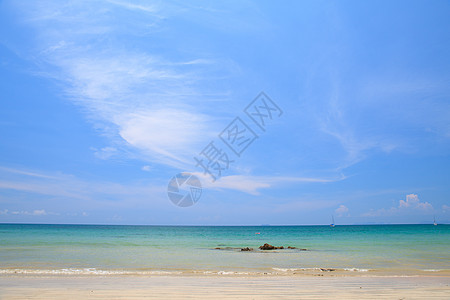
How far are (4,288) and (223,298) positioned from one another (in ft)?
22.0

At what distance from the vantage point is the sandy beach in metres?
8.32

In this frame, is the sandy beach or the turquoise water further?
the turquoise water

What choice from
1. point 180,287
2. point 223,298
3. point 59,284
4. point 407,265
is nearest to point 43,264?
point 59,284

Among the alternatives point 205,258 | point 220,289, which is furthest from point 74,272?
point 205,258

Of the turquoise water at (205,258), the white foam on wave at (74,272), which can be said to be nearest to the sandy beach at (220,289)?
the white foam on wave at (74,272)

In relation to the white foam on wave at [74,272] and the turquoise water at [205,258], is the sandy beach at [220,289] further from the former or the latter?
the turquoise water at [205,258]

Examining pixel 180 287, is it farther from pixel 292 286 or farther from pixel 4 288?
pixel 4 288

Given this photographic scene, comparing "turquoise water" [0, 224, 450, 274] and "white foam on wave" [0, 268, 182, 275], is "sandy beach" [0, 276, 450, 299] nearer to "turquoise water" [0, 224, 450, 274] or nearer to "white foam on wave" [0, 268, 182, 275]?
"white foam on wave" [0, 268, 182, 275]

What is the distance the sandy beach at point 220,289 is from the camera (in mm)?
8320

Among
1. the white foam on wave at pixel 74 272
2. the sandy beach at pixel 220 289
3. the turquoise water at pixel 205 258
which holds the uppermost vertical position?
the sandy beach at pixel 220 289

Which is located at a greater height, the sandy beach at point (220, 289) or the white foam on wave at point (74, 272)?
the sandy beach at point (220, 289)

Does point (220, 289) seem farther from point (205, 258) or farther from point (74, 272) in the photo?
point (205, 258)

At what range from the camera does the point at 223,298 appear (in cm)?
809

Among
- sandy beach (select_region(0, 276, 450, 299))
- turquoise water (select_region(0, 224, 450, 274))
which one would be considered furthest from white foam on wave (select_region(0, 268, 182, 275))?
sandy beach (select_region(0, 276, 450, 299))
